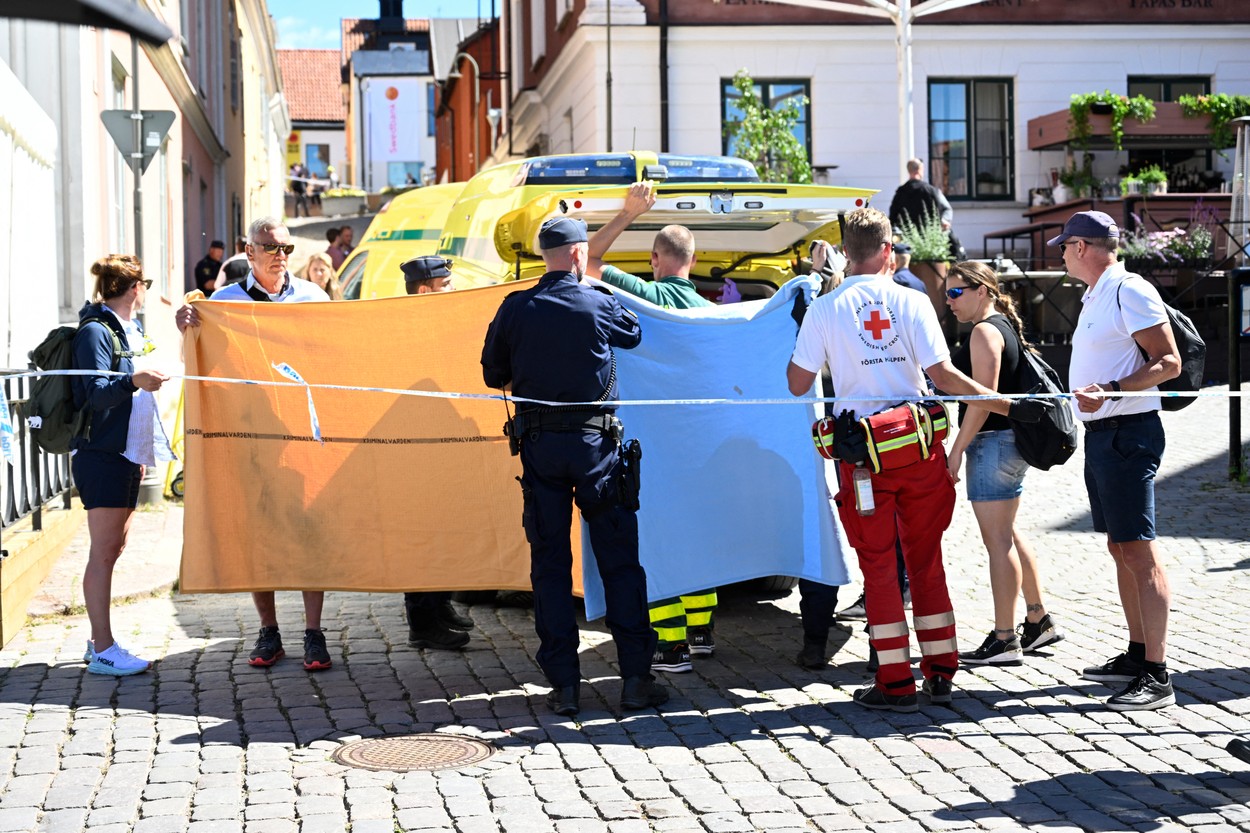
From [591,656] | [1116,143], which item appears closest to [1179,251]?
[1116,143]

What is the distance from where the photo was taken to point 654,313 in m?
6.74

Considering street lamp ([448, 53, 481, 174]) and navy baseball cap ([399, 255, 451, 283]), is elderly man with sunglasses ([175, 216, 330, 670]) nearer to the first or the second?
navy baseball cap ([399, 255, 451, 283])

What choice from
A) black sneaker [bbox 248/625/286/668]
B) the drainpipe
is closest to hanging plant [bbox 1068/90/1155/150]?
the drainpipe

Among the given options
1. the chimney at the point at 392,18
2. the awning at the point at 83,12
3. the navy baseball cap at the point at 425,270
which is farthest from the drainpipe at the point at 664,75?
the chimney at the point at 392,18

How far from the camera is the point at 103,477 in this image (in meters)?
6.79

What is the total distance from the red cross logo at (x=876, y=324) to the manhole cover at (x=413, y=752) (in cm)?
222

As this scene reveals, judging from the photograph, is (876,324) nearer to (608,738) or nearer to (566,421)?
(566,421)

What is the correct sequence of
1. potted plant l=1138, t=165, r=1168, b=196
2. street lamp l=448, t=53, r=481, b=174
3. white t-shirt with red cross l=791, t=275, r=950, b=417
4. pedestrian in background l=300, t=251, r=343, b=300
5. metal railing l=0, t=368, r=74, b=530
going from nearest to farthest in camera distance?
1. white t-shirt with red cross l=791, t=275, r=950, b=417
2. metal railing l=0, t=368, r=74, b=530
3. pedestrian in background l=300, t=251, r=343, b=300
4. potted plant l=1138, t=165, r=1168, b=196
5. street lamp l=448, t=53, r=481, b=174

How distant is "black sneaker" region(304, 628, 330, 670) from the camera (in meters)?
6.86

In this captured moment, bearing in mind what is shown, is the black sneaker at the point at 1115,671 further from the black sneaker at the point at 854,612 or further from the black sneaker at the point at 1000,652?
the black sneaker at the point at 854,612

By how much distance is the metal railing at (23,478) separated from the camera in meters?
8.48

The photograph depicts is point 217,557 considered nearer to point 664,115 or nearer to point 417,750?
point 417,750

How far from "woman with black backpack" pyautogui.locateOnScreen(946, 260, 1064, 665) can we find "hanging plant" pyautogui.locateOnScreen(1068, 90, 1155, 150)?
18122 millimetres

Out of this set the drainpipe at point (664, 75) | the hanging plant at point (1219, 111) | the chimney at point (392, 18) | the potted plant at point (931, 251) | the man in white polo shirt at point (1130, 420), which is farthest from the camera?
the chimney at point (392, 18)
